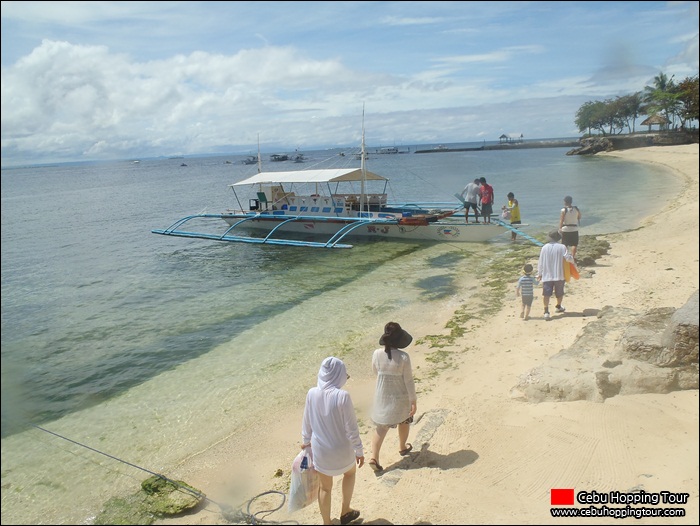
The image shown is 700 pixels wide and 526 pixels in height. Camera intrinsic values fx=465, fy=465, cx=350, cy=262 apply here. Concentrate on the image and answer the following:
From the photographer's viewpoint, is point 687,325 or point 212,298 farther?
point 212,298

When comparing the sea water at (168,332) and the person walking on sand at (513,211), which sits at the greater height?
the person walking on sand at (513,211)

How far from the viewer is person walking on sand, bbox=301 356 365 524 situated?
3908 mm

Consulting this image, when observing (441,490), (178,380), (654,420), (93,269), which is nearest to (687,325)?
(654,420)

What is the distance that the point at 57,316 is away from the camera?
14414 millimetres

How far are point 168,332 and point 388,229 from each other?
1276 cm

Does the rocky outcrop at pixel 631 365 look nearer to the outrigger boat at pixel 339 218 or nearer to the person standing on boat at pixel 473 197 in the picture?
the outrigger boat at pixel 339 218

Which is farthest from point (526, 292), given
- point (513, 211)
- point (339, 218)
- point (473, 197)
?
point (339, 218)

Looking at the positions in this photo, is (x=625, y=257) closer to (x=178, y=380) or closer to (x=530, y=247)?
(x=530, y=247)

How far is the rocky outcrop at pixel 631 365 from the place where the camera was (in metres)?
4.87

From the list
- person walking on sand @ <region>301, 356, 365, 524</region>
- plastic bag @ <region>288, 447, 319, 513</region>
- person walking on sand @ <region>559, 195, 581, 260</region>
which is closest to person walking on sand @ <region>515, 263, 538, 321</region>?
person walking on sand @ <region>559, 195, 581, 260</region>

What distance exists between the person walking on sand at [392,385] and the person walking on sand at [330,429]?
833 millimetres

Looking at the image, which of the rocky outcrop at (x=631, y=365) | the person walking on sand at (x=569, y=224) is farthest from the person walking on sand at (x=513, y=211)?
the rocky outcrop at (x=631, y=365)

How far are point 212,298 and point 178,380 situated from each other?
6.11m

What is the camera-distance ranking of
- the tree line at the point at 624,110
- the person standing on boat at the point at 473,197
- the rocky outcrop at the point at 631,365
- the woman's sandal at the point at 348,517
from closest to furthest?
the woman's sandal at the point at 348,517 → the rocky outcrop at the point at 631,365 → the person standing on boat at the point at 473,197 → the tree line at the point at 624,110
